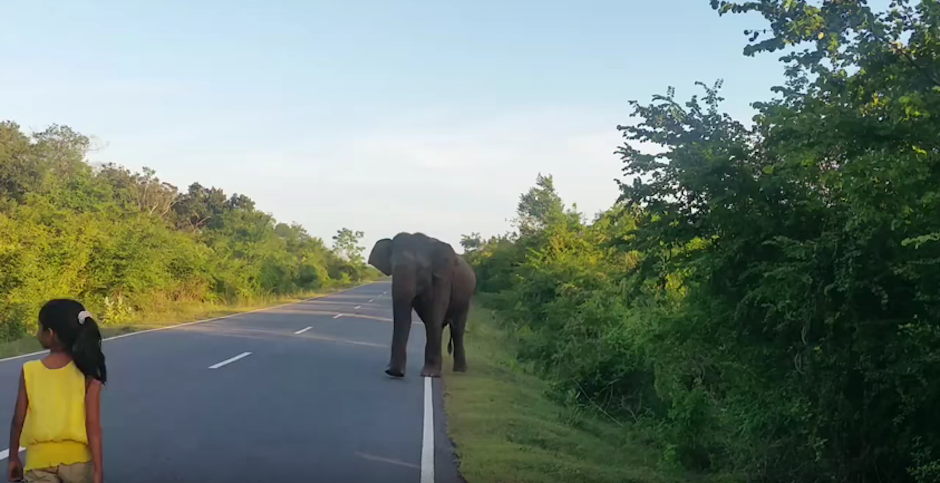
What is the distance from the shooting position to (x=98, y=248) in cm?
2761

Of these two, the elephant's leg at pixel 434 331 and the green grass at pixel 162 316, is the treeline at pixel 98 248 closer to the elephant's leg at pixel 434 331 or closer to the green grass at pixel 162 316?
the green grass at pixel 162 316

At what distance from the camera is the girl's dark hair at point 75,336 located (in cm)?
422

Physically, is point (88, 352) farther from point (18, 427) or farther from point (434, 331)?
point (434, 331)

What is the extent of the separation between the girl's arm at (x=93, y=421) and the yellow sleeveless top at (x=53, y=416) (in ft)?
0.09

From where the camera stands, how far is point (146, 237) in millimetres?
29547

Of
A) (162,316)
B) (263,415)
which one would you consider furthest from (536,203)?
(263,415)

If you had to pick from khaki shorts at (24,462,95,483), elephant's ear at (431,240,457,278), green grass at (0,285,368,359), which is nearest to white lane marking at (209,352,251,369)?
elephant's ear at (431,240,457,278)

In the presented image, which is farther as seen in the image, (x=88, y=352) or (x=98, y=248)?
(x=98, y=248)

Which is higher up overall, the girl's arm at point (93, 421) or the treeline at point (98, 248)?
the treeline at point (98, 248)

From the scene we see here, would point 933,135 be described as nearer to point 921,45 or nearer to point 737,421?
point 921,45

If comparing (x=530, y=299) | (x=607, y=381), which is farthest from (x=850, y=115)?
(x=530, y=299)

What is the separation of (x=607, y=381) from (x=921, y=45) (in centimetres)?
943

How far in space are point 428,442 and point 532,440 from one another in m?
1.29

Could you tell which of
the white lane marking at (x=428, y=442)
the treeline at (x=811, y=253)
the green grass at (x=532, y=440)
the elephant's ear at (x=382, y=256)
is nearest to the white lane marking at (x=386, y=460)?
the white lane marking at (x=428, y=442)
